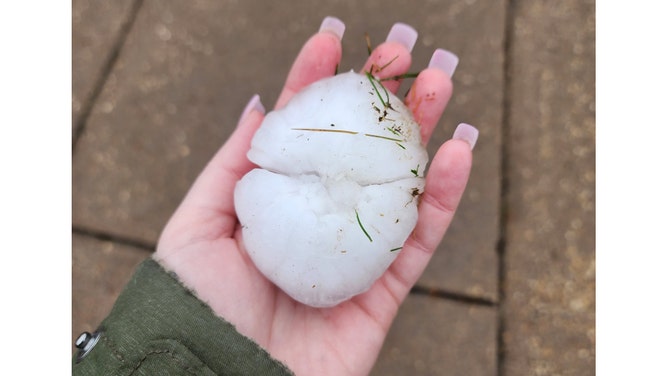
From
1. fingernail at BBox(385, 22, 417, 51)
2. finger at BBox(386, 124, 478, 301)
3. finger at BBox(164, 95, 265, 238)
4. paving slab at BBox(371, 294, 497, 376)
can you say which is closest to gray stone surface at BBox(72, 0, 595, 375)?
paving slab at BBox(371, 294, 497, 376)

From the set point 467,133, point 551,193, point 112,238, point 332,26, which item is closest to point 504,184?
point 551,193

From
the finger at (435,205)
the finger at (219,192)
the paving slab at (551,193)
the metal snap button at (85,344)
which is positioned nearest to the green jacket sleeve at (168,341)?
the metal snap button at (85,344)

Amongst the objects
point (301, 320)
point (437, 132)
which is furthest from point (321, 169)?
point (437, 132)

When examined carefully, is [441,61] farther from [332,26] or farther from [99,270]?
[99,270]

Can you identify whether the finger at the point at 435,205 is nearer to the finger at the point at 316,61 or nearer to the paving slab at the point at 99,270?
the finger at the point at 316,61

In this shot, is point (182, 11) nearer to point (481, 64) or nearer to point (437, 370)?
point (481, 64)
